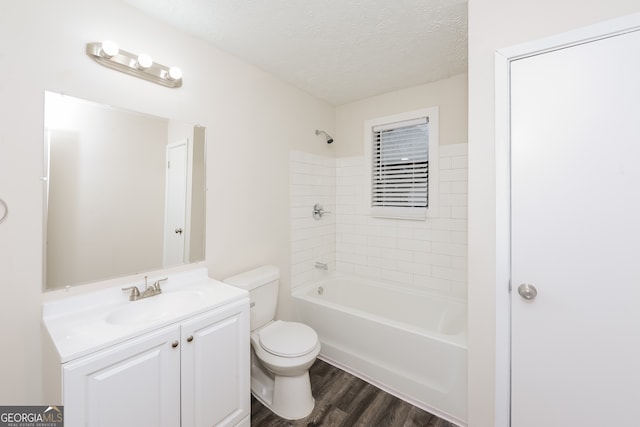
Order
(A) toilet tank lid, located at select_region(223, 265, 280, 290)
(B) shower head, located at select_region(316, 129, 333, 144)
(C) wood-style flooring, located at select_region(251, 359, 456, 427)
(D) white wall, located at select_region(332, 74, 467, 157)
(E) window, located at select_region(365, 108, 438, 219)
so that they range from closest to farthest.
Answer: (C) wood-style flooring, located at select_region(251, 359, 456, 427), (A) toilet tank lid, located at select_region(223, 265, 280, 290), (D) white wall, located at select_region(332, 74, 467, 157), (E) window, located at select_region(365, 108, 438, 219), (B) shower head, located at select_region(316, 129, 333, 144)

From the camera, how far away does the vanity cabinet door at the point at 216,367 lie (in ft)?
4.18

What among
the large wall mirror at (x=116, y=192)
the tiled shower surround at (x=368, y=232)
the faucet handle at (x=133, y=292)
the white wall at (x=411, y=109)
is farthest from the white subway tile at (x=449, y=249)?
the faucet handle at (x=133, y=292)

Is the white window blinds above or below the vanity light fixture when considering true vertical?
below

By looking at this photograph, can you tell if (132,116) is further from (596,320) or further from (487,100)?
(596,320)

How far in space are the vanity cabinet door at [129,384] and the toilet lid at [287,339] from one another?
0.62m

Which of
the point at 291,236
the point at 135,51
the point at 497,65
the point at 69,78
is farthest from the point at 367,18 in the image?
the point at 291,236

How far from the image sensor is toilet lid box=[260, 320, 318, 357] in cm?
170

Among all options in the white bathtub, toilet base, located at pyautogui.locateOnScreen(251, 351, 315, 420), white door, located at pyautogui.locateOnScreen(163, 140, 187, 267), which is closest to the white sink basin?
A: white door, located at pyautogui.locateOnScreen(163, 140, 187, 267)

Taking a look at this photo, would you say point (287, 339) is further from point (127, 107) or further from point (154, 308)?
point (127, 107)

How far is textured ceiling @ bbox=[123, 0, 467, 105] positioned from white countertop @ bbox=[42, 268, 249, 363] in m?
1.57

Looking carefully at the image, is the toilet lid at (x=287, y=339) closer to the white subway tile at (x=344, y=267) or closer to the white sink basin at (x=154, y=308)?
the white sink basin at (x=154, y=308)

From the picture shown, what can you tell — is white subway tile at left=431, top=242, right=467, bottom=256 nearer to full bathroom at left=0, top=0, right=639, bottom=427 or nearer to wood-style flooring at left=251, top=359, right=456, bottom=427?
full bathroom at left=0, top=0, right=639, bottom=427

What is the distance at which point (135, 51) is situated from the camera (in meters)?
1.49

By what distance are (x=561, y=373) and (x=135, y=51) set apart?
2740 millimetres
